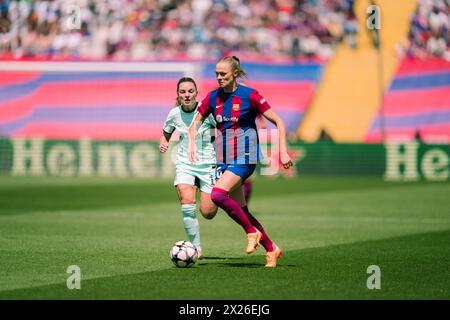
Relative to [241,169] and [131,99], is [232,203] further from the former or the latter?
[131,99]

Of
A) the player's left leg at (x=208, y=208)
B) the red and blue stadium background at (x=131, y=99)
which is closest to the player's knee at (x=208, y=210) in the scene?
the player's left leg at (x=208, y=208)

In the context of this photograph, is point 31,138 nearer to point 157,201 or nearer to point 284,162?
point 157,201

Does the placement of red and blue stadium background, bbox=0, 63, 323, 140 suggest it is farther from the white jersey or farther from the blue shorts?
the blue shorts

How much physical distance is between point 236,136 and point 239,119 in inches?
7.8

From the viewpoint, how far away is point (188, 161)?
12.3m

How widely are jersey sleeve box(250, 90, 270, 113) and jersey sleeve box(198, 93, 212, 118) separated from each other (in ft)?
1.76

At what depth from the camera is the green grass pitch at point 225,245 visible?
9.48 meters

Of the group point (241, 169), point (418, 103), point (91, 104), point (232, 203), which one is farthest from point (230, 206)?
point (91, 104)

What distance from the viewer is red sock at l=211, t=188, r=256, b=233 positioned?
36.4 ft

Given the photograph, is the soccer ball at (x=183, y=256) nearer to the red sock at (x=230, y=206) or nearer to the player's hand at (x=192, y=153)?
the red sock at (x=230, y=206)

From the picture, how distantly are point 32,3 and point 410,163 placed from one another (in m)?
14.3

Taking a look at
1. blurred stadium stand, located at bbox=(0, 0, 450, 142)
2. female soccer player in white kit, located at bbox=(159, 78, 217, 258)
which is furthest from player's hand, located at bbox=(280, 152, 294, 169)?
blurred stadium stand, located at bbox=(0, 0, 450, 142)

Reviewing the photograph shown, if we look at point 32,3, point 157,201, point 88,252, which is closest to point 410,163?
point 157,201

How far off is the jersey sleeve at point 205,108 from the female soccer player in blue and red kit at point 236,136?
11 mm
